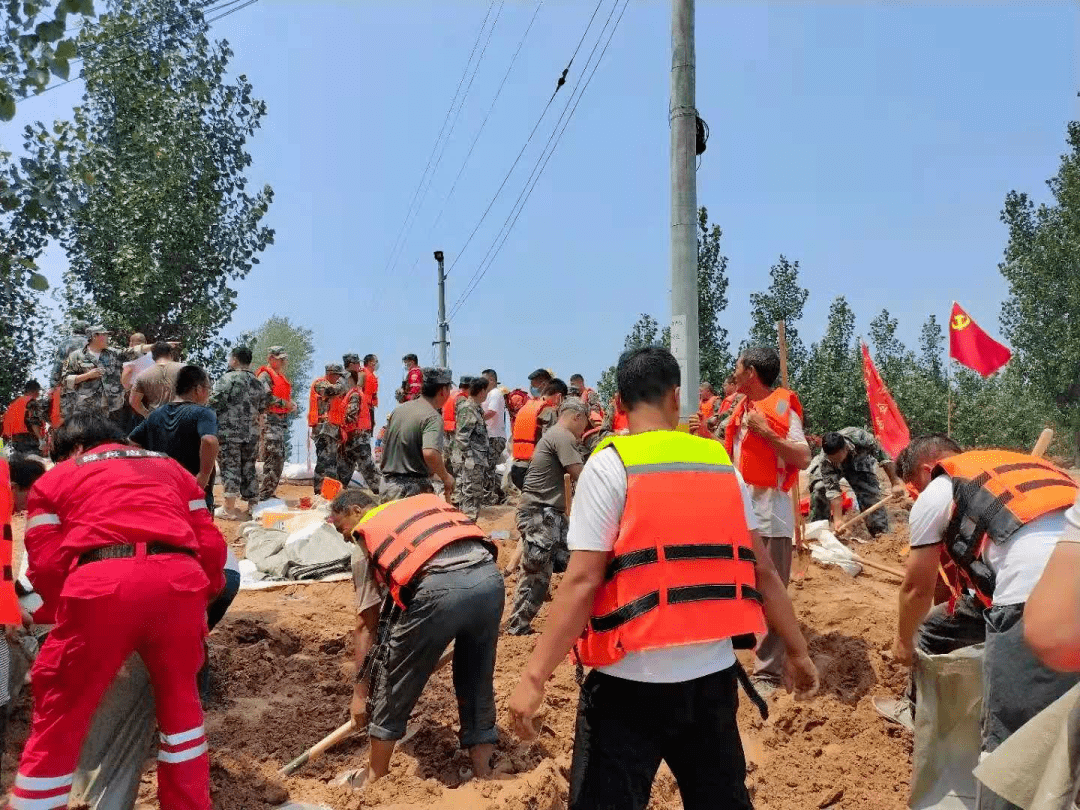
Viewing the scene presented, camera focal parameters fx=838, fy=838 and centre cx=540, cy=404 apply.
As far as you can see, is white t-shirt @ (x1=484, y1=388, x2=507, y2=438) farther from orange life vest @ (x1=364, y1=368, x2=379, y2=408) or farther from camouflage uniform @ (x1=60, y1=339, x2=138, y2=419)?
camouflage uniform @ (x1=60, y1=339, x2=138, y2=419)

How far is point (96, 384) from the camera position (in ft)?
33.8

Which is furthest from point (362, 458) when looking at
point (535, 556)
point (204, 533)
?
point (204, 533)

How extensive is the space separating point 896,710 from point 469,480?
20.4 feet

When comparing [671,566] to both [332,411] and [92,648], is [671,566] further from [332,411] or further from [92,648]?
[332,411]

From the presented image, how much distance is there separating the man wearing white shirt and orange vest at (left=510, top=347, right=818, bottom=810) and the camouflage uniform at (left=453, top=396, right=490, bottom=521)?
786 cm

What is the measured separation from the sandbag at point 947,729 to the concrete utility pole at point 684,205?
312 cm

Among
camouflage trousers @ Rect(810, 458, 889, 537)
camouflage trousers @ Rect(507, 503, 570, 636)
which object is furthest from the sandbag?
camouflage trousers @ Rect(810, 458, 889, 537)

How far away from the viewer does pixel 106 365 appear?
1052 centimetres

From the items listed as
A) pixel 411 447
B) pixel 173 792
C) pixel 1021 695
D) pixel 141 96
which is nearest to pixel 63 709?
pixel 173 792

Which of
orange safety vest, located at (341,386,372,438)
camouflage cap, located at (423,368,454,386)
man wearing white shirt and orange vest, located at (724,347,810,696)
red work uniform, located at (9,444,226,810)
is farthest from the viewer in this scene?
orange safety vest, located at (341,386,372,438)

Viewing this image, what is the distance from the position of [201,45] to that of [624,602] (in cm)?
1886

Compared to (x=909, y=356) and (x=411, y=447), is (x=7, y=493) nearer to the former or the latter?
(x=411, y=447)

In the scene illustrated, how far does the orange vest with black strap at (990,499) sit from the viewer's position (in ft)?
10.1

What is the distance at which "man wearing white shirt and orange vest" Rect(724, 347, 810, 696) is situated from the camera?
507 cm
